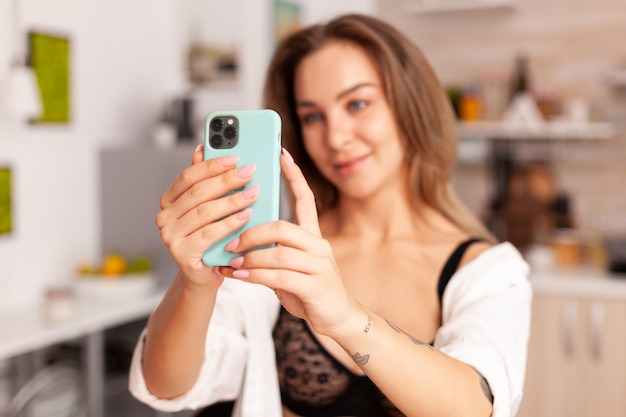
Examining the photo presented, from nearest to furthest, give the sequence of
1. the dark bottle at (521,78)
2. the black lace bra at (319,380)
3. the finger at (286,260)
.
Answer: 1. the finger at (286,260)
2. the black lace bra at (319,380)
3. the dark bottle at (521,78)

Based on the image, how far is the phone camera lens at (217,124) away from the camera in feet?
2.80

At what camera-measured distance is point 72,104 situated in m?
2.95

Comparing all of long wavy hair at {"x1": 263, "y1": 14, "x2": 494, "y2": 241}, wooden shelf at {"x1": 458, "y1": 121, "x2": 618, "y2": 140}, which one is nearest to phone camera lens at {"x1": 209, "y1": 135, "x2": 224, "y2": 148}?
long wavy hair at {"x1": 263, "y1": 14, "x2": 494, "y2": 241}

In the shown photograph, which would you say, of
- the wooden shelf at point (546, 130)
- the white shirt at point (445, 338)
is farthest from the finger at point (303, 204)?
the wooden shelf at point (546, 130)

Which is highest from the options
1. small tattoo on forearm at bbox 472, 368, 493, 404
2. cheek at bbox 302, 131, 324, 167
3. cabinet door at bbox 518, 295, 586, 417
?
cheek at bbox 302, 131, 324, 167

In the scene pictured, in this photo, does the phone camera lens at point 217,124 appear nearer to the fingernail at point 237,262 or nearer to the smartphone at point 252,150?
the smartphone at point 252,150

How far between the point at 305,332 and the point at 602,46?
2.57m

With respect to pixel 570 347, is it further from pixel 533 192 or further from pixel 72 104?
pixel 72 104

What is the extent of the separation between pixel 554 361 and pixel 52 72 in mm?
2210

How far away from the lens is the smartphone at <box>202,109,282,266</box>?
0.80 meters

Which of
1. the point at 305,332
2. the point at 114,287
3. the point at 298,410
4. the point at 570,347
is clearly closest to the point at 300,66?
the point at 305,332

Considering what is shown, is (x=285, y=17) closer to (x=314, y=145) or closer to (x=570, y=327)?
(x=570, y=327)

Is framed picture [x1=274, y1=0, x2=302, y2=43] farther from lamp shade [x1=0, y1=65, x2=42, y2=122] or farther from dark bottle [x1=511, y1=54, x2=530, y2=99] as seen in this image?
lamp shade [x1=0, y1=65, x2=42, y2=122]

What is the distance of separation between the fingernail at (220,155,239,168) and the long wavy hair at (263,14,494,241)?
Answer: 0.56 metres
